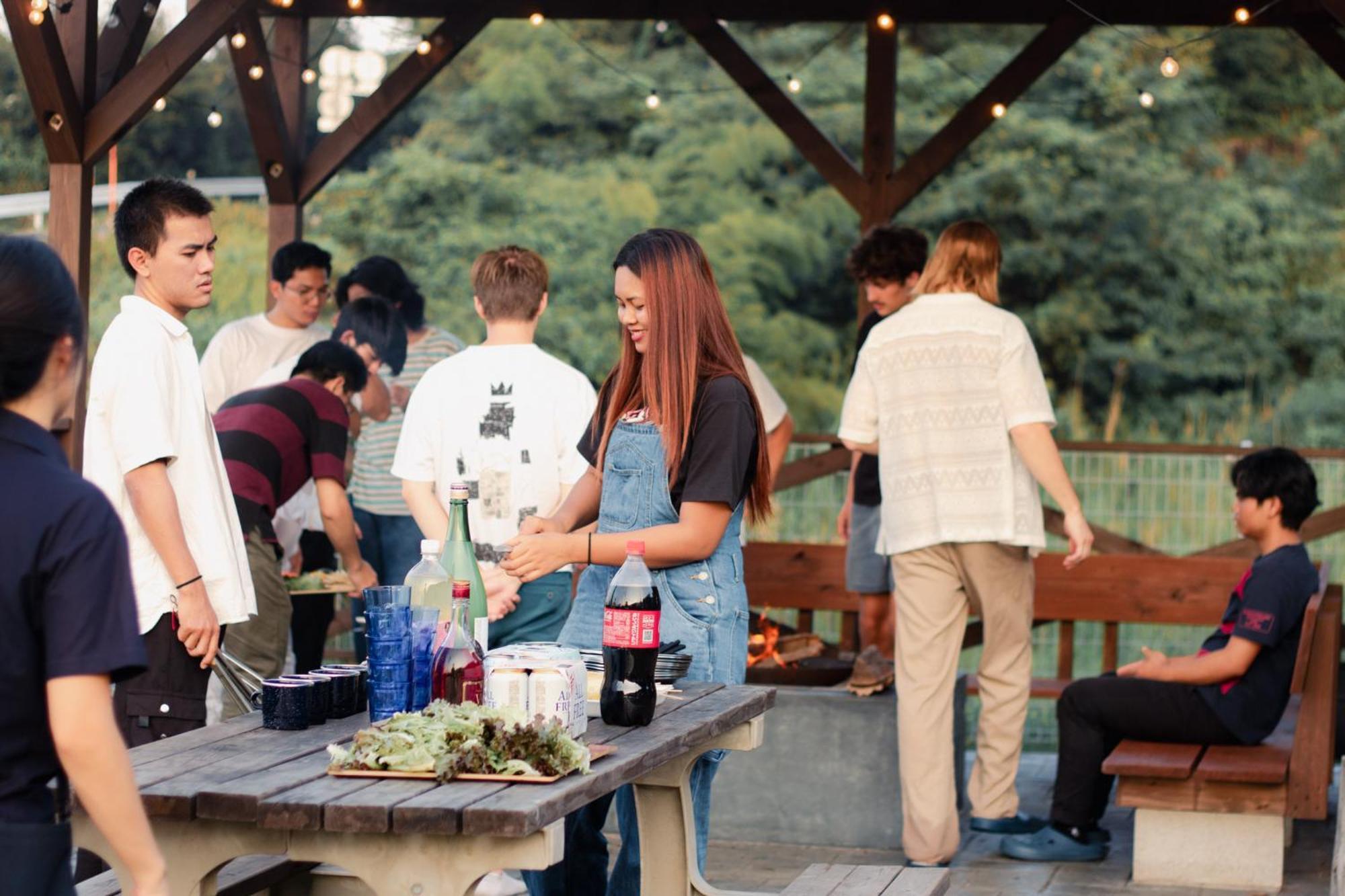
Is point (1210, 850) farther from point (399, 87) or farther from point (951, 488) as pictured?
point (399, 87)

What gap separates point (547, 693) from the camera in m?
2.73

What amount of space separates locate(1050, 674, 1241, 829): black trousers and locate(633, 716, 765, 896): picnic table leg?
81.7 inches

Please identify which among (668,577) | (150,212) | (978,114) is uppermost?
(978,114)

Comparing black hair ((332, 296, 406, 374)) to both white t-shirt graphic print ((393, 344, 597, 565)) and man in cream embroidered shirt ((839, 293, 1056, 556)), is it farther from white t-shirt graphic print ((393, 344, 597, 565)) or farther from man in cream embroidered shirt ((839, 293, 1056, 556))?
man in cream embroidered shirt ((839, 293, 1056, 556))

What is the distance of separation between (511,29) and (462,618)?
16.7 meters

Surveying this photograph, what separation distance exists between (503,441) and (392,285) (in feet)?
7.84

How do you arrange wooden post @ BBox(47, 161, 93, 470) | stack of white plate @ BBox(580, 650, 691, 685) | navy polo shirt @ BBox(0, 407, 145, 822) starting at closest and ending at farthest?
navy polo shirt @ BBox(0, 407, 145, 822) → stack of white plate @ BBox(580, 650, 691, 685) → wooden post @ BBox(47, 161, 93, 470)

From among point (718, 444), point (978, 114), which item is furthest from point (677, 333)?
point (978, 114)

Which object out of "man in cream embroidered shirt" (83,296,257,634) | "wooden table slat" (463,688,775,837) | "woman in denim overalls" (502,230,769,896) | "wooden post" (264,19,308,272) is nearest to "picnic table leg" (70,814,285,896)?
"wooden table slat" (463,688,775,837)

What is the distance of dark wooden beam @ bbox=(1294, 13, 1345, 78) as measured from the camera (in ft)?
23.9

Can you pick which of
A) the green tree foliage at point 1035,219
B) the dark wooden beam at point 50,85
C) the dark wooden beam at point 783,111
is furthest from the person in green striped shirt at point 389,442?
the green tree foliage at point 1035,219

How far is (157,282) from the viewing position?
363 centimetres

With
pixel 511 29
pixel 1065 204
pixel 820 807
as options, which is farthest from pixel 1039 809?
pixel 511 29

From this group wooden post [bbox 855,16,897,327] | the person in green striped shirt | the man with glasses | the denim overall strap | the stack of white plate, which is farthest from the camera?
wooden post [bbox 855,16,897,327]
